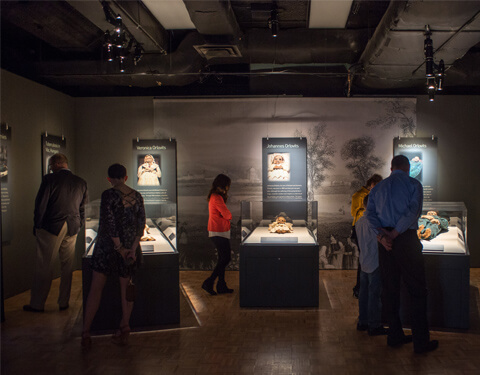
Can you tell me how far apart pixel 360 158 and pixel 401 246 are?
447 centimetres

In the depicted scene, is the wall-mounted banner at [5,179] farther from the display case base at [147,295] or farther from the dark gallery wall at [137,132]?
the display case base at [147,295]

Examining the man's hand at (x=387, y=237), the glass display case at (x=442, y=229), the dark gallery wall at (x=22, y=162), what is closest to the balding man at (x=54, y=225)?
the dark gallery wall at (x=22, y=162)

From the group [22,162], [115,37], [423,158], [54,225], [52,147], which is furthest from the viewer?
[423,158]

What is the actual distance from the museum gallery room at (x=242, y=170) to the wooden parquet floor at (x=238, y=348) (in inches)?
1.0

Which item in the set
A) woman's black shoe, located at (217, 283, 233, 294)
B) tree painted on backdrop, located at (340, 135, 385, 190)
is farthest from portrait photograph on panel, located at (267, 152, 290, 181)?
A: woman's black shoe, located at (217, 283, 233, 294)

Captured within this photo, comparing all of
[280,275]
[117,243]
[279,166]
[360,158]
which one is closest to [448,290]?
[280,275]

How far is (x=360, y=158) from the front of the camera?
861cm

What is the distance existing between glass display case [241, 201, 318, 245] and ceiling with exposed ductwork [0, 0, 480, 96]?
7.16 feet

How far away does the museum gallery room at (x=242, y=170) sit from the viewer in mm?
4566

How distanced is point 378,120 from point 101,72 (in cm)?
481

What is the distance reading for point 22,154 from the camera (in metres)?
7.07

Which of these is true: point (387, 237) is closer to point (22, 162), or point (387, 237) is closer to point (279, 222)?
point (279, 222)

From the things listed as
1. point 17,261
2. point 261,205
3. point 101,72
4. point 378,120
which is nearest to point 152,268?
point 261,205

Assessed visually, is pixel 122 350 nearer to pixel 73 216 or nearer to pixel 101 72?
pixel 73 216
